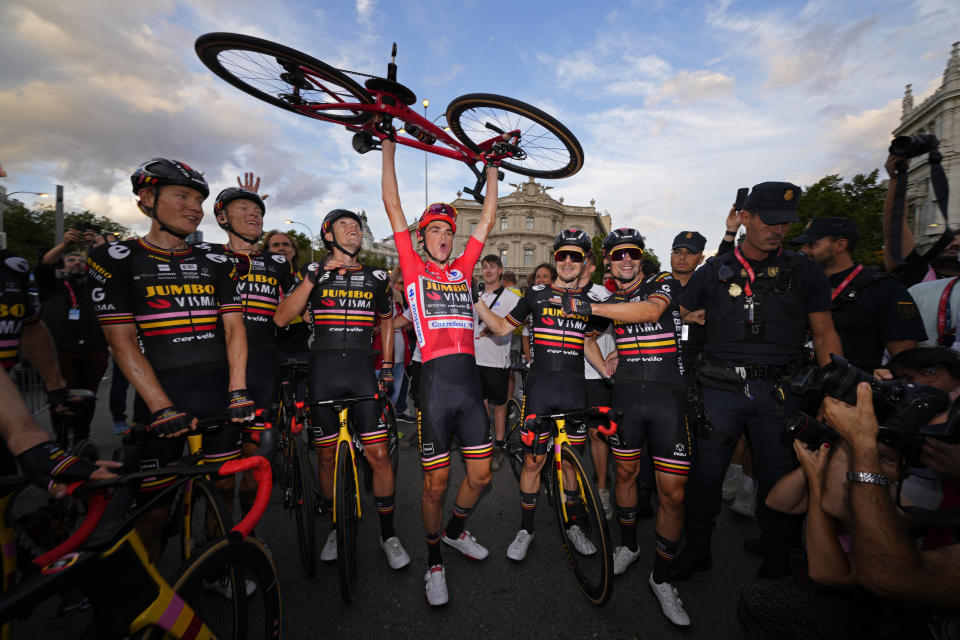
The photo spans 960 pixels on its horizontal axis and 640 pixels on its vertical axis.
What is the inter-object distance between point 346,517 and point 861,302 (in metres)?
5.09

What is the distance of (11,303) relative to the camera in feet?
7.75

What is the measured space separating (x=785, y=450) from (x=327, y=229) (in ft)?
15.3

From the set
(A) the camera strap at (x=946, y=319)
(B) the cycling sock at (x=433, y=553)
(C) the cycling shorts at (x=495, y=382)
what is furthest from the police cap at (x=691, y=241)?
(B) the cycling sock at (x=433, y=553)

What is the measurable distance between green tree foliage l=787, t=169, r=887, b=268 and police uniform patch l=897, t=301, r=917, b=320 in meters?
30.5

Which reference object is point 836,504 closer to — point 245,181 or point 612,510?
point 612,510

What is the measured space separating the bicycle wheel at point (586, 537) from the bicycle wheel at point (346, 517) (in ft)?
5.91

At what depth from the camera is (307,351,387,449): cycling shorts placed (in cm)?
360

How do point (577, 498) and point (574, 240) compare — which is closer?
point (577, 498)

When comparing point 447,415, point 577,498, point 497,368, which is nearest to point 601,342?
point 497,368

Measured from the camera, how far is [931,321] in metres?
3.80

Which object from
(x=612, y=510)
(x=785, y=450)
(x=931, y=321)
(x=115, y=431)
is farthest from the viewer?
(x=115, y=431)

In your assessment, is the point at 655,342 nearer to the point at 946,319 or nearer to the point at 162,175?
the point at 946,319

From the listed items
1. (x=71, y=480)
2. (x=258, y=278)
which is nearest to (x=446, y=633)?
(x=71, y=480)

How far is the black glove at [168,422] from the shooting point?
2.36 metres
